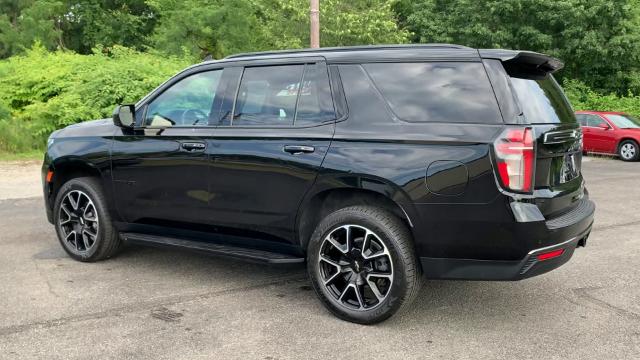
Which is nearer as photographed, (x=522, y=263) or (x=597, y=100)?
(x=522, y=263)

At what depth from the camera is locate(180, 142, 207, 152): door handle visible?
4.75 metres

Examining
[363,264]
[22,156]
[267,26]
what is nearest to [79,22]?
[267,26]

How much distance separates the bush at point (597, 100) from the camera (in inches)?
941

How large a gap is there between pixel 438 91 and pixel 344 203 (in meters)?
0.99

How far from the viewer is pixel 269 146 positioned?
4438mm

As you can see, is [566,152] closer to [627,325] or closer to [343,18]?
[627,325]

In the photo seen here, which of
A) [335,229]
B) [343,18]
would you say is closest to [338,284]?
[335,229]

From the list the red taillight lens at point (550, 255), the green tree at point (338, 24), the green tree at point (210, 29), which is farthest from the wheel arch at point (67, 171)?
the green tree at point (210, 29)

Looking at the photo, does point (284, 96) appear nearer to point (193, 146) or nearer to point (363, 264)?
point (193, 146)

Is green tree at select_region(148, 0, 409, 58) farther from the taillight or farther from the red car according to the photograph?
the taillight

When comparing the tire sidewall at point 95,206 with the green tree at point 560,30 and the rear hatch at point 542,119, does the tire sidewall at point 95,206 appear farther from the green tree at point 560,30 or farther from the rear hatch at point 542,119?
the green tree at point 560,30

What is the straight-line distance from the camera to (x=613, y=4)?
76.4 feet

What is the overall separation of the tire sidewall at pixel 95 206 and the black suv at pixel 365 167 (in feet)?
0.83

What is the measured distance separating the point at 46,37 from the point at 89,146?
1276 inches
